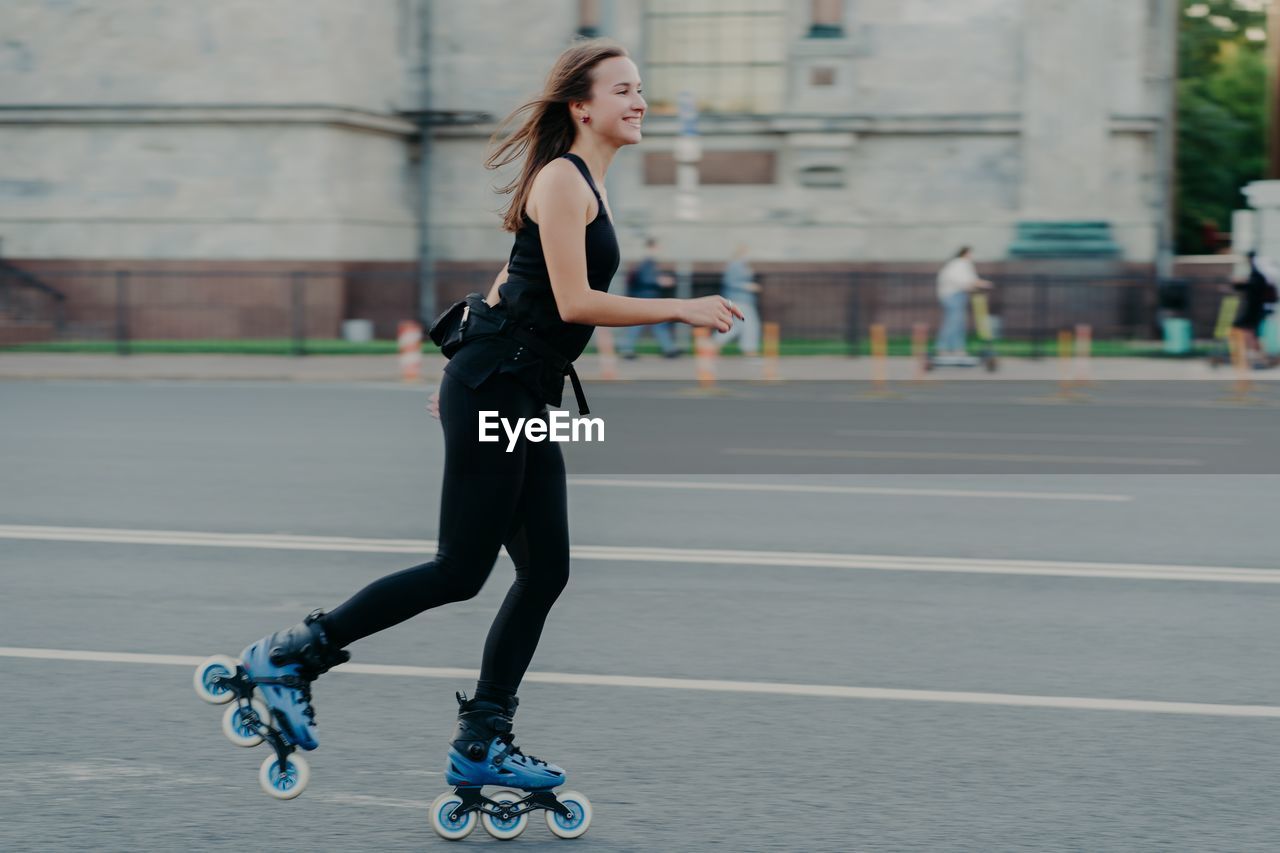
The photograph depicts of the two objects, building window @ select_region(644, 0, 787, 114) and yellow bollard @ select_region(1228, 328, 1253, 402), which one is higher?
building window @ select_region(644, 0, 787, 114)

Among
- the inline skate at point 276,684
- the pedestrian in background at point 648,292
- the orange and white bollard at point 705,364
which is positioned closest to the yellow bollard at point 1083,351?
the orange and white bollard at point 705,364

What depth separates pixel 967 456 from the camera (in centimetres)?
1398

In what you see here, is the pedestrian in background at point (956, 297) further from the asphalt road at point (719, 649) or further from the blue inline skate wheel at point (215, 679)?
Result: the blue inline skate wheel at point (215, 679)

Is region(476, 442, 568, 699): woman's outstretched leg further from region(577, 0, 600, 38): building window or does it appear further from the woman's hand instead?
region(577, 0, 600, 38): building window

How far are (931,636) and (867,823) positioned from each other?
236 cm

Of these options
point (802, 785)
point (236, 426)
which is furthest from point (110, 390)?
point (802, 785)

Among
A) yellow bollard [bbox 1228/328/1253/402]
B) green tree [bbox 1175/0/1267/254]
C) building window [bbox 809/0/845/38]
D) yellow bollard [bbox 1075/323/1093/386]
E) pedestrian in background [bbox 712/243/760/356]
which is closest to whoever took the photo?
yellow bollard [bbox 1228/328/1253/402]

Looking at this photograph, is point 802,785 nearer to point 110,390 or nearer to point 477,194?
point 110,390

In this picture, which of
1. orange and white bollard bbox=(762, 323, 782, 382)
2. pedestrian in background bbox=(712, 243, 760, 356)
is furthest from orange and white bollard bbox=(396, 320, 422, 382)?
pedestrian in background bbox=(712, 243, 760, 356)

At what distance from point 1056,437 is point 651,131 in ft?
55.5

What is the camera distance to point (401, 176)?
3178cm

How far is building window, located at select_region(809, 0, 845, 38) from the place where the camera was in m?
30.7

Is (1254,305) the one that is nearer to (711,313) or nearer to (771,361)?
(771,361)

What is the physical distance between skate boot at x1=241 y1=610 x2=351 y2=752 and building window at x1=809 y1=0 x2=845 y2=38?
2738cm
